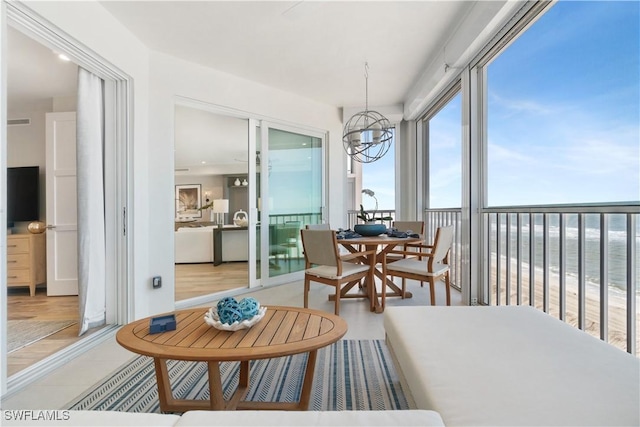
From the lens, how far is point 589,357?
3.40ft

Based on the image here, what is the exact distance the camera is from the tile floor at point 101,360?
1.59 metres

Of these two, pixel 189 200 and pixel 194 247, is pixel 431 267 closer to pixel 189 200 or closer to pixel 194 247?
pixel 194 247

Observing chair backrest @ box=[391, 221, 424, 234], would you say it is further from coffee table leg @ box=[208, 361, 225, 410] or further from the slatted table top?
coffee table leg @ box=[208, 361, 225, 410]

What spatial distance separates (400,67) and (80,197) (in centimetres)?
344

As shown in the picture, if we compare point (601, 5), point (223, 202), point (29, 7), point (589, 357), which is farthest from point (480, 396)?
point (223, 202)

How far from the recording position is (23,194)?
370 centimetres

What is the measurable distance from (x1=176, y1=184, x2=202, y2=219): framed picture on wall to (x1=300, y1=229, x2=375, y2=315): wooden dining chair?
707 cm

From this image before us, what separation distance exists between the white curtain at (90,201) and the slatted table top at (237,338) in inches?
60.0

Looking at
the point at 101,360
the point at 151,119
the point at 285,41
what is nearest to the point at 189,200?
the point at 151,119

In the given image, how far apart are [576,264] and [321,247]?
1.85 m

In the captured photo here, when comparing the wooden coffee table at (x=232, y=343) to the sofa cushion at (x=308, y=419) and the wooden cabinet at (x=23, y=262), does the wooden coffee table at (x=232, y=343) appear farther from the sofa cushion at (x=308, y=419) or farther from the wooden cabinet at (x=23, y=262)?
the wooden cabinet at (x=23, y=262)

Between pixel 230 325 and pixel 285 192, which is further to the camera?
pixel 285 192

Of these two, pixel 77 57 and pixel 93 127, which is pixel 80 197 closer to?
pixel 93 127

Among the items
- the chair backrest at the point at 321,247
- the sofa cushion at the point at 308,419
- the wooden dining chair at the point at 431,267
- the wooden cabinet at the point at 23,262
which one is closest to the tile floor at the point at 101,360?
the wooden dining chair at the point at 431,267
